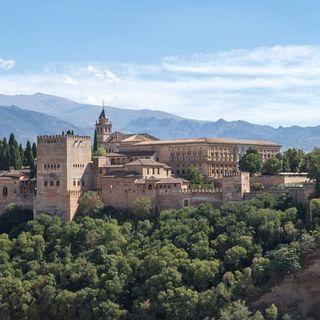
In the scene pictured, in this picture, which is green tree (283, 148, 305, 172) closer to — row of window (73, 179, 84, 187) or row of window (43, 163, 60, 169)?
row of window (73, 179, 84, 187)

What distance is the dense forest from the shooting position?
174 feet

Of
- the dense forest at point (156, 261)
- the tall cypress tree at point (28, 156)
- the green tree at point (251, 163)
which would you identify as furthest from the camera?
the tall cypress tree at point (28, 156)

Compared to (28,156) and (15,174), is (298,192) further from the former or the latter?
(28,156)

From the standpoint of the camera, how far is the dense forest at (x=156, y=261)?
5312cm

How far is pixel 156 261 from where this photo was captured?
2185 inches

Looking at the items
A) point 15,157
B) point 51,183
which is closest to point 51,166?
point 51,183

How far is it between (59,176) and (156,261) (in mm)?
13334

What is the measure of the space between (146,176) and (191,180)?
6530 millimetres

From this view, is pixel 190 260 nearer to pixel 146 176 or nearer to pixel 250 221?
pixel 250 221

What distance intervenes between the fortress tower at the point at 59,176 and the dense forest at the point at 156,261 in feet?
3.89

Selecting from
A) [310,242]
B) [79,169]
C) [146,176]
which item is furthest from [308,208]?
[79,169]

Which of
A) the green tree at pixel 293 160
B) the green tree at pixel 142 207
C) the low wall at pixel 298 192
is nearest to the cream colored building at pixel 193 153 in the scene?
the green tree at pixel 293 160

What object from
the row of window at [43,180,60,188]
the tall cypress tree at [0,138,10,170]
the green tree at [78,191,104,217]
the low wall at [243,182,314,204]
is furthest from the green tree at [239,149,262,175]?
the tall cypress tree at [0,138,10,170]

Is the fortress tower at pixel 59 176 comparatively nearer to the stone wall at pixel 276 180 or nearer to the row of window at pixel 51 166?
the row of window at pixel 51 166
